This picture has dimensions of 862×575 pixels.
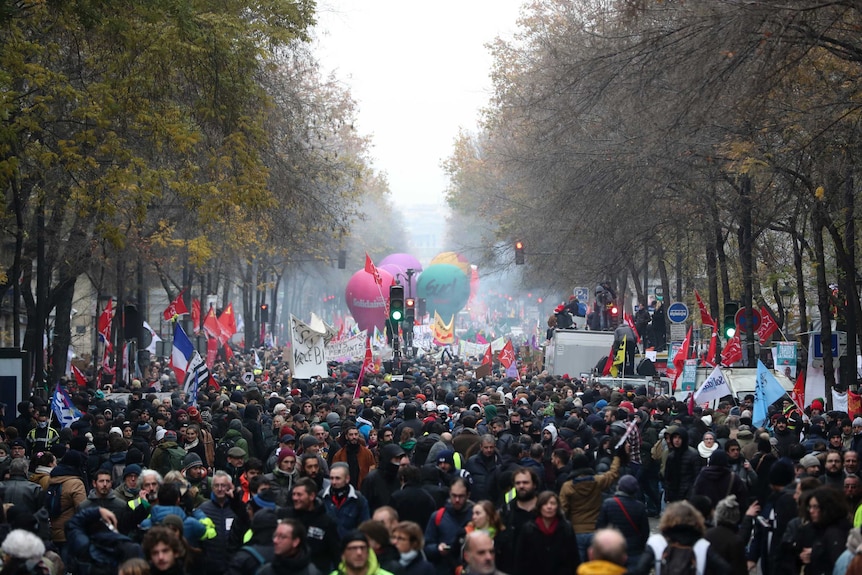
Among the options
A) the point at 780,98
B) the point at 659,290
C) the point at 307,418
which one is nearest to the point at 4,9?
the point at 307,418

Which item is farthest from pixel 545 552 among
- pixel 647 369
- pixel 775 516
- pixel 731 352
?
pixel 647 369

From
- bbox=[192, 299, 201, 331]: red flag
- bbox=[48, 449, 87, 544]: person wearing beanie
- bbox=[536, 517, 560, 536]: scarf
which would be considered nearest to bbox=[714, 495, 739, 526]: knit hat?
bbox=[536, 517, 560, 536]: scarf

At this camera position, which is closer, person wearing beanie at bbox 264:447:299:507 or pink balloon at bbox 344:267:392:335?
person wearing beanie at bbox 264:447:299:507

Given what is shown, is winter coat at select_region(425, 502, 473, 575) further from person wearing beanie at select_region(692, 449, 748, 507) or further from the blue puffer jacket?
person wearing beanie at select_region(692, 449, 748, 507)

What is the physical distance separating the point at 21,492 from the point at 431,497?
3625mm

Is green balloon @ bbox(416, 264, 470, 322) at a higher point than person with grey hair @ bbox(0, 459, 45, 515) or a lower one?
higher

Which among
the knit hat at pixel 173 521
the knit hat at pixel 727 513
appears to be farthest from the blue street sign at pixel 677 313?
the knit hat at pixel 173 521

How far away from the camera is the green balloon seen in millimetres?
78500

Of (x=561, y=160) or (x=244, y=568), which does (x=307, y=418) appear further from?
(x=561, y=160)

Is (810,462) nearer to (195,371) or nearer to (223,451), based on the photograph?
(223,451)

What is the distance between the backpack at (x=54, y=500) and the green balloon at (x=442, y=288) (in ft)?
220

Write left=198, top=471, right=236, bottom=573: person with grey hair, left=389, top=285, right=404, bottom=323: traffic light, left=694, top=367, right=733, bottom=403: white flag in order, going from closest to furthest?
left=198, top=471, right=236, bottom=573: person with grey hair, left=694, top=367, right=733, bottom=403: white flag, left=389, top=285, right=404, bottom=323: traffic light

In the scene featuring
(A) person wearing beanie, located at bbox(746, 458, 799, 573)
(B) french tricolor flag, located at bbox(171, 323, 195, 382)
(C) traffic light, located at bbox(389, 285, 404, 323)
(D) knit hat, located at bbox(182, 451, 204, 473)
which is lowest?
(A) person wearing beanie, located at bbox(746, 458, 799, 573)

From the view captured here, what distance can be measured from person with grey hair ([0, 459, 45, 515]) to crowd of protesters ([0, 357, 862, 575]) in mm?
17
